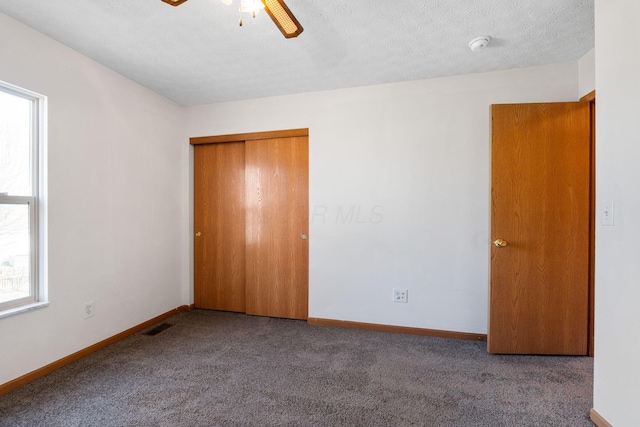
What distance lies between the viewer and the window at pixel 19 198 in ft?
6.01

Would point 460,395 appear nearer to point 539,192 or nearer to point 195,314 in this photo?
point 539,192

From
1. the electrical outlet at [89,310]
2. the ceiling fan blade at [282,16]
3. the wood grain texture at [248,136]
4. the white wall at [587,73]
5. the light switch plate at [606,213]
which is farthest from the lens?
the wood grain texture at [248,136]

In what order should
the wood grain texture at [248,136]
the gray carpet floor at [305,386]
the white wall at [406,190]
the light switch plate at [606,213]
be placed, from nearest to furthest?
the light switch plate at [606,213] < the gray carpet floor at [305,386] < the white wall at [406,190] < the wood grain texture at [248,136]

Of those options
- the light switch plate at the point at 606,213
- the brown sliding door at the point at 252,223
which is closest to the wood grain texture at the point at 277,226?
the brown sliding door at the point at 252,223

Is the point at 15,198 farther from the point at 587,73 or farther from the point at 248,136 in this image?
the point at 587,73

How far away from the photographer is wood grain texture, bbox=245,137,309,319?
2984mm

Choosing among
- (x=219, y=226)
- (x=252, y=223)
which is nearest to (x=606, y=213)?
(x=252, y=223)

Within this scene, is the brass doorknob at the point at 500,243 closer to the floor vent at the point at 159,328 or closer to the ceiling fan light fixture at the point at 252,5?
the ceiling fan light fixture at the point at 252,5

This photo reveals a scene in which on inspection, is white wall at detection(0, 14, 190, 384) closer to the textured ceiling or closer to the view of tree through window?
the view of tree through window

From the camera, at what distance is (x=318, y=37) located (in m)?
1.99

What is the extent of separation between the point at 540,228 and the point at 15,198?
3.75 metres

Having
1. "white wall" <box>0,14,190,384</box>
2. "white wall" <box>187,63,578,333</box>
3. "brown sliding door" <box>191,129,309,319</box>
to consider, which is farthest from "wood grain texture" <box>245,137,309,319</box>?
"white wall" <box>0,14,190,384</box>

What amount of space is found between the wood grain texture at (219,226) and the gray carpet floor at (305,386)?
0.81 metres

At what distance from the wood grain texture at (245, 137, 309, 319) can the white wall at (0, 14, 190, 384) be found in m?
0.90
